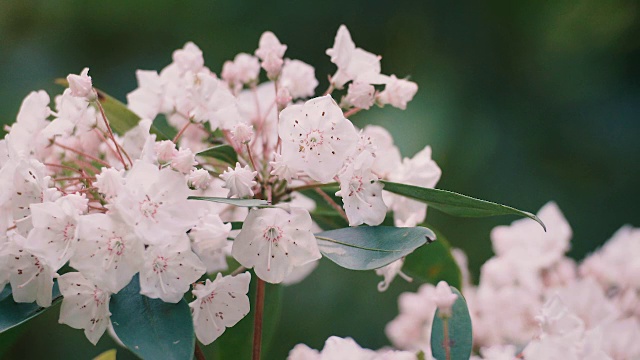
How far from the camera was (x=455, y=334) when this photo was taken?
34.0 inches

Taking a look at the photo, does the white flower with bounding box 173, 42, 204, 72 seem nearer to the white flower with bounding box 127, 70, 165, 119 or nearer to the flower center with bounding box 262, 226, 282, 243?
the white flower with bounding box 127, 70, 165, 119

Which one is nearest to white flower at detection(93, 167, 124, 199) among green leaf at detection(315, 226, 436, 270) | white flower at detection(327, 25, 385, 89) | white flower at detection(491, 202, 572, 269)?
green leaf at detection(315, 226, 436, 270)

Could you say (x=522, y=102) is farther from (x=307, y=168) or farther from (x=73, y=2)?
(x=307, y=168)

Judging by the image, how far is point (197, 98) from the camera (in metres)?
0.93

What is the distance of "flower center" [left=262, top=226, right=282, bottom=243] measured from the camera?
798 millimetres

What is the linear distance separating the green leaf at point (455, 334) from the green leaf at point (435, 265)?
0.21m

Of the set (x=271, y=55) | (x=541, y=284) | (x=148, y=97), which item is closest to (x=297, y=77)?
(x=271, y=55)

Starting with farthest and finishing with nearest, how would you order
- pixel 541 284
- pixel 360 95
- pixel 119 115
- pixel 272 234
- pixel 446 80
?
pixel 446 80
pixel 541 284
pixel 119 115
pixel 360 95
pixel 272 234

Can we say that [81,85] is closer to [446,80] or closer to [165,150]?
[165,150]

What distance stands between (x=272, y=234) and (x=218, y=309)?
0.31 feet

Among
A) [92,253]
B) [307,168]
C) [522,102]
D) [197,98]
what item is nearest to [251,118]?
[197,98]

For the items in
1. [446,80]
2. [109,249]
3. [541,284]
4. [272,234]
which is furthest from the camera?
[446,80]

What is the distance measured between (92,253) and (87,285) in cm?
6

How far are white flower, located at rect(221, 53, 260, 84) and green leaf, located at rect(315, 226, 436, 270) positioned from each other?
30cm
